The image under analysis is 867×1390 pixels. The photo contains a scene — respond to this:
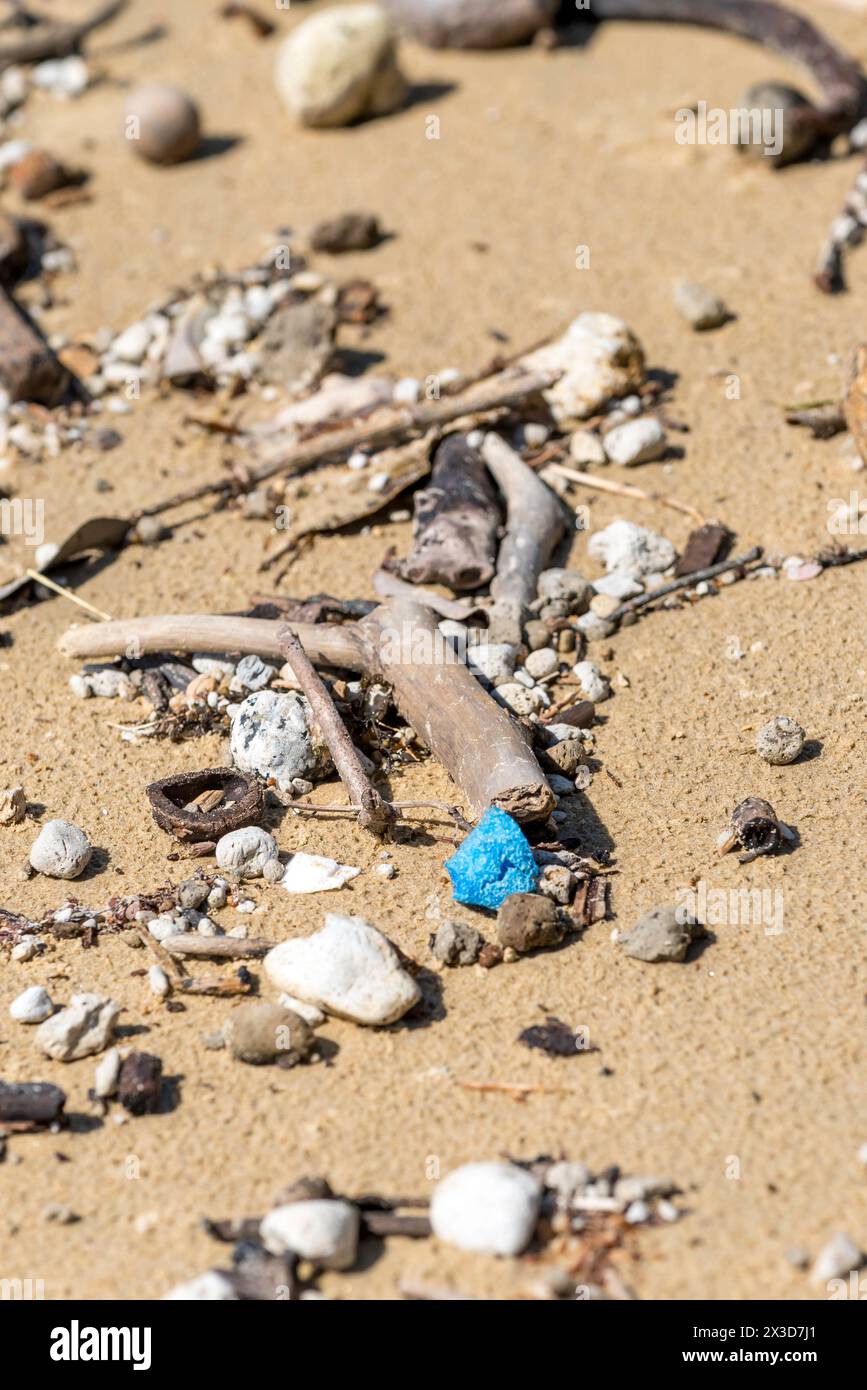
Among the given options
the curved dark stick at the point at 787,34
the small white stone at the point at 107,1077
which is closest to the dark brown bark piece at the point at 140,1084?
the small white stone at the point at 107,1077

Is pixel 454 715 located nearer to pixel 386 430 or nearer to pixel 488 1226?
pixel 488 1226

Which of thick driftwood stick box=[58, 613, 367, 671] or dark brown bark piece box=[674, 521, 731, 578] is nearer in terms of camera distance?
thick driftwood stick box=[58, 613, 367, 671]

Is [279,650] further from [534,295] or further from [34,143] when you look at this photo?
[34,143]

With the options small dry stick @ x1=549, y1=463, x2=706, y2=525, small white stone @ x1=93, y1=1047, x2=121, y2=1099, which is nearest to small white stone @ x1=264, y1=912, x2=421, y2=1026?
small white stone @ x1=93, y1=1047, x2=121, y2=1099

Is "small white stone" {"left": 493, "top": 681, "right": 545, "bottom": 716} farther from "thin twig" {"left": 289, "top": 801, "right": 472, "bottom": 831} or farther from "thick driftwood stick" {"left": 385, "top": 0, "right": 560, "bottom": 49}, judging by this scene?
"thick driftwood stick" {"left": 385, "top": 0, "right": 560, "bottom": 49}
